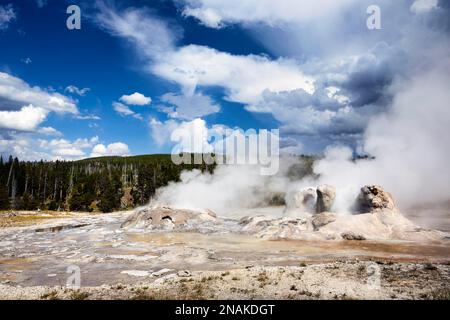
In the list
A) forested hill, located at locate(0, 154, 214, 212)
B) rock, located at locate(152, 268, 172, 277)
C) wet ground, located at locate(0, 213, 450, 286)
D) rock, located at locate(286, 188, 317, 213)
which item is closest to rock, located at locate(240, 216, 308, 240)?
wet ground, located at locate(0, 213, 450, 286)

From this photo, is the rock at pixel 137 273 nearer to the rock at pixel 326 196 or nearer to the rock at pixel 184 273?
the rock at pixel 184 273

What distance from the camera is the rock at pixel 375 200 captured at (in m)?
34.3

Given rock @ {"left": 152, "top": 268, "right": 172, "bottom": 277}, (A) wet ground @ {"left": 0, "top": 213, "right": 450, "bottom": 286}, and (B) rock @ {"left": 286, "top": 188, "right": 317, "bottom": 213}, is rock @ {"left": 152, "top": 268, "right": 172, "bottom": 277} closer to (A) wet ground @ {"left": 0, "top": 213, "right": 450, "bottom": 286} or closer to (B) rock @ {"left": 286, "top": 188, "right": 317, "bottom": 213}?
(A) wet ground @ {"left": 0, "top": 213, "right": 450, "bottom": 286}

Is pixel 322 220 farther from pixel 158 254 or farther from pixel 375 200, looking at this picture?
pixel 158 254

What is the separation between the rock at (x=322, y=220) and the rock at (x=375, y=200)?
4.16m

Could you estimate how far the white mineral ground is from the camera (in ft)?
50.7

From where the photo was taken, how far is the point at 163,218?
4284 centimetres

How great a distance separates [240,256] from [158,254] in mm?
6142

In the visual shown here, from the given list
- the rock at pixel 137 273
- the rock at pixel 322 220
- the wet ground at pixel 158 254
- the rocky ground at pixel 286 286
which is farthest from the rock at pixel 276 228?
the rock at pixel 137 273

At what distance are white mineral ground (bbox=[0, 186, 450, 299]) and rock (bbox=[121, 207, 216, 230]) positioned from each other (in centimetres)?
13
